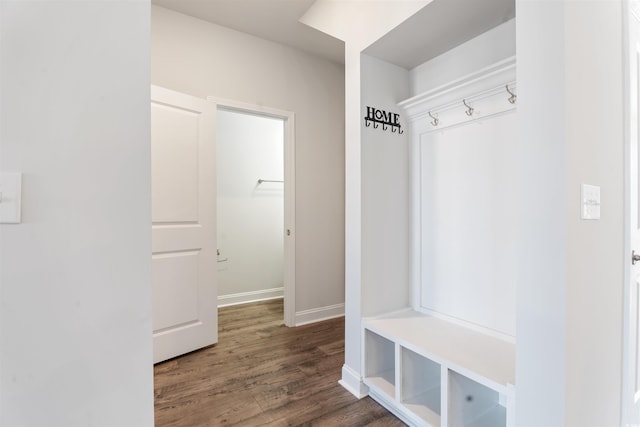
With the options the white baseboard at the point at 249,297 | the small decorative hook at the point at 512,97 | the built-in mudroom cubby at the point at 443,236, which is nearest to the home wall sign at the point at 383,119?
the built-in mudroom cubby at the point at 443,236

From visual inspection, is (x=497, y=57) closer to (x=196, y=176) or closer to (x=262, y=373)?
(x=196, y=176)

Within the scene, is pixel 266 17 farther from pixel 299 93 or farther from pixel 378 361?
pixel 378 361

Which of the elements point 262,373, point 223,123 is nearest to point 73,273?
point 262,373

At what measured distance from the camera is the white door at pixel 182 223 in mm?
2266

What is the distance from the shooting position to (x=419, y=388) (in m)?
1.72

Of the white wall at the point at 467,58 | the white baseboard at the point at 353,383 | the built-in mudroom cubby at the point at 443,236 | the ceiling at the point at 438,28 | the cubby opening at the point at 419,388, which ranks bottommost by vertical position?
the white baseboard at the point at 353,383

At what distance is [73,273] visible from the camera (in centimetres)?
78

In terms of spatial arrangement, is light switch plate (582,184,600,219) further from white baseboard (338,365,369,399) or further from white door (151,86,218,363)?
white door (151,86,218,363)

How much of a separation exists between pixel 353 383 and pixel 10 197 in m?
1.86

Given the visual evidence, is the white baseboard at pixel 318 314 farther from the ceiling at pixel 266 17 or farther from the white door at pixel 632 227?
the ceiling at pixel 266 17

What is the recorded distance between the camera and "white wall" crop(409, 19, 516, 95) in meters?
1.66

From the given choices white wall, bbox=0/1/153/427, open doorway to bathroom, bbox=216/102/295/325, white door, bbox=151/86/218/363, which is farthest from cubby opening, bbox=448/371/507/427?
open doorway to bathroom, bbox=216/102/295/325

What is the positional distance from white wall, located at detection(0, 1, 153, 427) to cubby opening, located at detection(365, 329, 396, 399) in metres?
1.29

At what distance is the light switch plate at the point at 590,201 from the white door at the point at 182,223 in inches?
92.5
